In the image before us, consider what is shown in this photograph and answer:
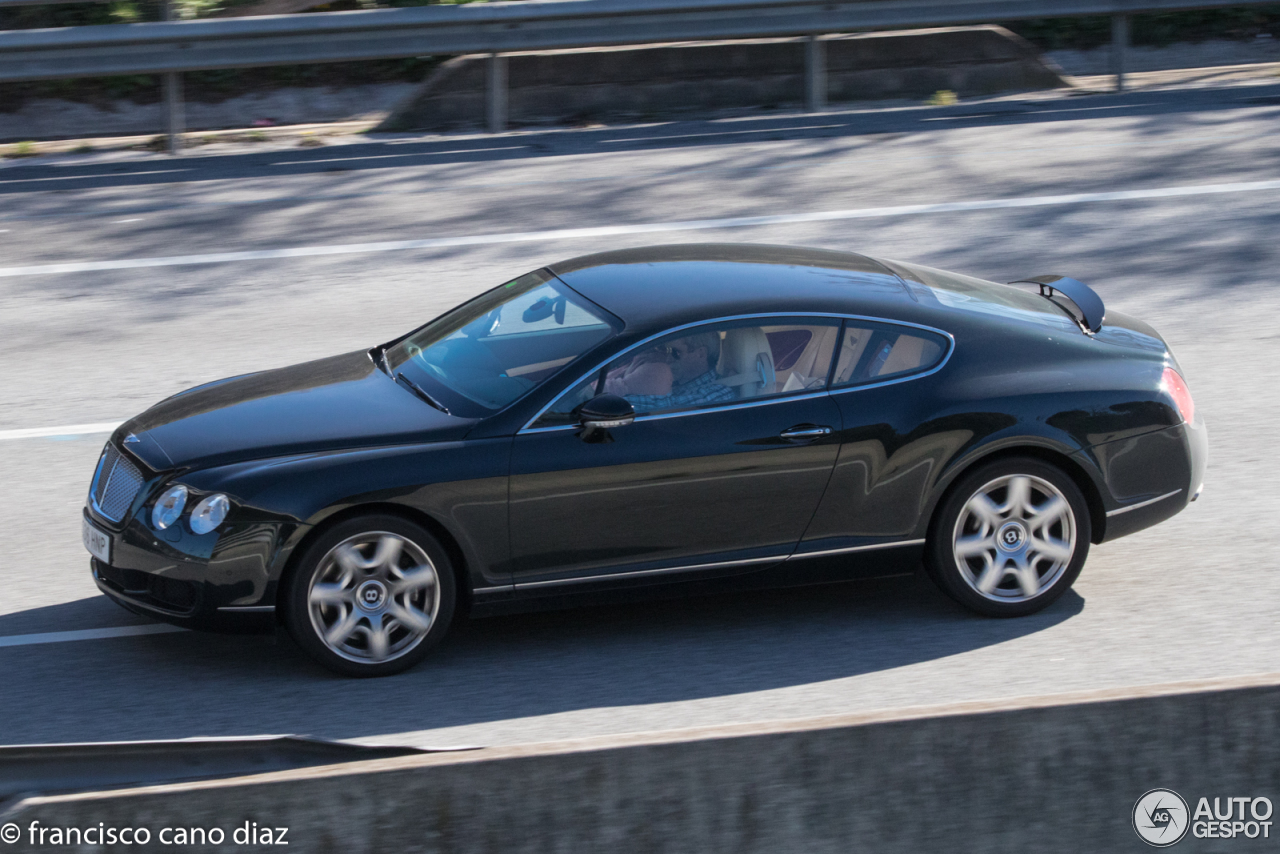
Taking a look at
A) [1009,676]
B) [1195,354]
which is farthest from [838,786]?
[1195,354]

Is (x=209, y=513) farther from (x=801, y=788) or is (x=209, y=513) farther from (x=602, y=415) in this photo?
(x=801, y=788)

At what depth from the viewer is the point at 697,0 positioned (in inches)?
594

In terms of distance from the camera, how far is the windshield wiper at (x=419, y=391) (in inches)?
215

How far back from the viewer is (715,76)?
1589 cm

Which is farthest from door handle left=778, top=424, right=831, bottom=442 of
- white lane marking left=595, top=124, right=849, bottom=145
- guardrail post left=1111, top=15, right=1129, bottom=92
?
guardrail post left=1111, top=15, right=1129, bottom=92

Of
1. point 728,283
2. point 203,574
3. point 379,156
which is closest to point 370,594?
point 203,574

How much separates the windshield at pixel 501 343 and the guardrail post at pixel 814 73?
9.85 metres

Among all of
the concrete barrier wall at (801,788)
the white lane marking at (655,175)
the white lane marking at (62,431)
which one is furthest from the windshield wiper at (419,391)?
the white lane marking at (655,175)

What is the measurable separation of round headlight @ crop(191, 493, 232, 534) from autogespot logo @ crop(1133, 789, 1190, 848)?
3057 mm

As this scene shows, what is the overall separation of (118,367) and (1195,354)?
6.33 meters

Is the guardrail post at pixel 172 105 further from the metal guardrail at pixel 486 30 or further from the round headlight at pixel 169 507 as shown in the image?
the round headlight at pixel 169 507

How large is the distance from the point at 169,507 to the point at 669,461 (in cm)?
173

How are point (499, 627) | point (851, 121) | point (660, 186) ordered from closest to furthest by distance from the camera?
point (499, 627) < point (660, 186) < point (851, 121)

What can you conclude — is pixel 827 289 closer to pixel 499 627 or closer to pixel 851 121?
pixel 499 627
